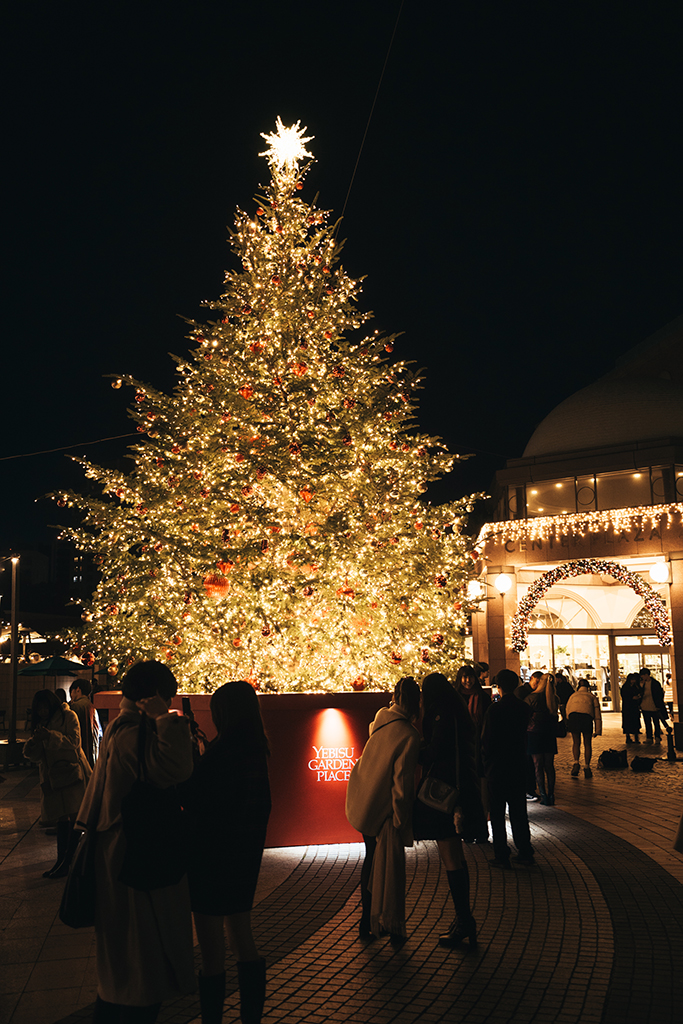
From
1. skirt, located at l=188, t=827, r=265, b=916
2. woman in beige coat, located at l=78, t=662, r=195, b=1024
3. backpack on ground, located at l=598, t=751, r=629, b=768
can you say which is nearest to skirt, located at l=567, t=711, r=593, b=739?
backpack on ground, located at l=598, t=751, r=629, b=768

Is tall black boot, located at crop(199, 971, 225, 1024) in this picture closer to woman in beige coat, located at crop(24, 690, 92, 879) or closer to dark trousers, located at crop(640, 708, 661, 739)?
woman in beige coat, located at crop(24, 690, 92, 879)

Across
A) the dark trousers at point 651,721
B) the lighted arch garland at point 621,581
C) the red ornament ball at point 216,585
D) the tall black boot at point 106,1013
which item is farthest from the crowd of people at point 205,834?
the lighted arch garland at point 621,581

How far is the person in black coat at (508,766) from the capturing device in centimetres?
779

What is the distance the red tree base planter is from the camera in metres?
8.88

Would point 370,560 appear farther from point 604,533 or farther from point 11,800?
point 604,533

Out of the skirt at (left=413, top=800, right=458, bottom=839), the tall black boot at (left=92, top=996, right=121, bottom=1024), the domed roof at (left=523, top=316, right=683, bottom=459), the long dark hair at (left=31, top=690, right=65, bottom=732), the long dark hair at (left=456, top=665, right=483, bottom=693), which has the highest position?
the domed roof at (left=523, top=316, right=683, bottom=459)

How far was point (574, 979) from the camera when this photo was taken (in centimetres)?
480

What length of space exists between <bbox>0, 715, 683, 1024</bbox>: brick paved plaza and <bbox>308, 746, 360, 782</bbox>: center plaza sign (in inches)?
29.4

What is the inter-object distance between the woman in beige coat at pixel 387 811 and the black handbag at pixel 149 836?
2.24 metres

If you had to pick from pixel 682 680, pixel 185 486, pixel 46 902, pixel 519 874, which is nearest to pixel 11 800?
pixel 185 486

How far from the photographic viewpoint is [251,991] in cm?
391

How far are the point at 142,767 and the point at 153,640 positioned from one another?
8.05 metres

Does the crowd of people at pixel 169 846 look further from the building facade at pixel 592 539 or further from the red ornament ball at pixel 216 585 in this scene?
the building facade at pixel 592 539

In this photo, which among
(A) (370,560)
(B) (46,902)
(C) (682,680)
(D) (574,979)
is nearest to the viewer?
(D) (574,979)
